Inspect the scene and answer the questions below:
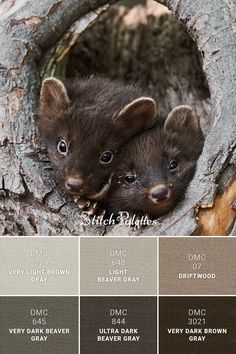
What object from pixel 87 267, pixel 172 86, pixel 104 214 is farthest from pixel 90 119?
pixel 172 86

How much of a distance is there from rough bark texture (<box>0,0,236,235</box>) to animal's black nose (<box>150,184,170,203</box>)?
35 mm

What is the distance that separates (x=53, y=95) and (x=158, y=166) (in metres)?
0.25

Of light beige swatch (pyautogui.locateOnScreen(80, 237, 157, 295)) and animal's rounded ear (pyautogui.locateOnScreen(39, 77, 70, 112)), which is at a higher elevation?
animal's rounded ear (pyautogui.locateOnScreen(39, 77, 70, 112))

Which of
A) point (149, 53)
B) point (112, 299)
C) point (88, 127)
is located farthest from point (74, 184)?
point (149, 53)

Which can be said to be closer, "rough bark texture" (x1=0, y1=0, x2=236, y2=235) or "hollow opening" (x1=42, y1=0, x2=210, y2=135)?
"rough bark texture" (x1=0, y1=0, x2=236, y2=235)

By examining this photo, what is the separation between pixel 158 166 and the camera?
1.39 m

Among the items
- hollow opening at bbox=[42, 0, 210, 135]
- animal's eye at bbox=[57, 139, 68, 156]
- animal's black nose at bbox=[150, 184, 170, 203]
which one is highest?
hollow opening at bbox=[42, 0, 210, 135]

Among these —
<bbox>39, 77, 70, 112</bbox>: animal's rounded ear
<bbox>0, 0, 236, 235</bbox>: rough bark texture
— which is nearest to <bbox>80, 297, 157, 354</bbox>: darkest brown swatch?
<bbox>0, 0, 236, 235</bbox>: rough bark texture

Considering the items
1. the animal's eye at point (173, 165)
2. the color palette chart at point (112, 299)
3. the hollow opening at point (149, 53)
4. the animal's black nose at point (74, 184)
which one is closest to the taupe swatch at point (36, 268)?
the color palette chart at point (112, 299)

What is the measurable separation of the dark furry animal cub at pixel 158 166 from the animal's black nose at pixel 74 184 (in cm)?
9

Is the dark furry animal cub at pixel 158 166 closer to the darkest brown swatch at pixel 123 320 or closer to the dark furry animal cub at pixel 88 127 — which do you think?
the dark furry animal cub at pixel 88 127

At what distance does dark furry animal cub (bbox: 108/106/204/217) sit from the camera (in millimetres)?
1373

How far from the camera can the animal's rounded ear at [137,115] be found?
139 cm

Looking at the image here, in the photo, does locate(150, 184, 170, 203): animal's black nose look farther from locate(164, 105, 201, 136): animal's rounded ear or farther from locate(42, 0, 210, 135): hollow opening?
locate(42, 0, 210, 135): hollow opening
